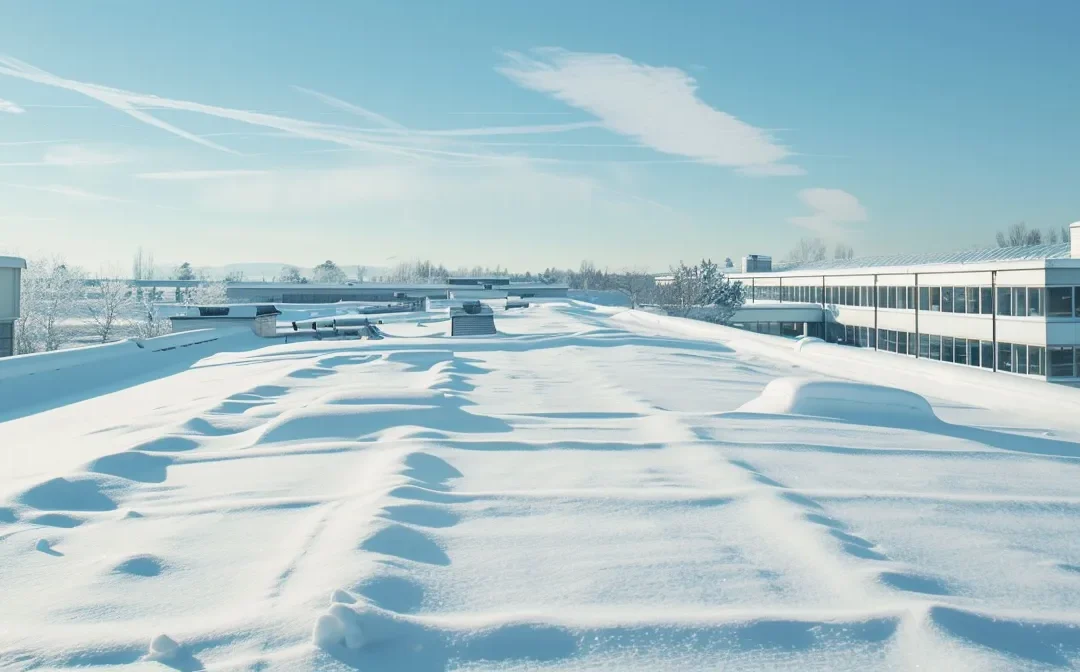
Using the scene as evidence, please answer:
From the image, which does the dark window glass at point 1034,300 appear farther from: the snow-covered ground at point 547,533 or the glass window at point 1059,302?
the snow-covered ground at point 547,533

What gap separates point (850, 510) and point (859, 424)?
2.08m

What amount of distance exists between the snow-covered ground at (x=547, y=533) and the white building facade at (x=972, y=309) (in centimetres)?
1786

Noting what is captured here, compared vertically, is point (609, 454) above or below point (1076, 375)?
above

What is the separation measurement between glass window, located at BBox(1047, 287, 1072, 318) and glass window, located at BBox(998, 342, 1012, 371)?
1974 mm

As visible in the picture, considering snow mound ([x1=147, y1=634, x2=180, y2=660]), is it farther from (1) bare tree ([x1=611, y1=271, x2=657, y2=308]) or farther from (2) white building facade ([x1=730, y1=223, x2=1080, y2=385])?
(1) bare tree ([x1=611, y1=271, x2=657, y2=308])

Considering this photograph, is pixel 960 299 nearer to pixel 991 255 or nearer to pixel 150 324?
pixel 991 255

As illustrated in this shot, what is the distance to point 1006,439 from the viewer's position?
185 inches

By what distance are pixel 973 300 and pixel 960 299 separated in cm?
75

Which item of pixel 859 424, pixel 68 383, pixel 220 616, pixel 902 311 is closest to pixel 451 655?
pixel 220 616

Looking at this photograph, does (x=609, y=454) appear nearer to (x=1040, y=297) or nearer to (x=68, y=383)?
(x=68, y=383)

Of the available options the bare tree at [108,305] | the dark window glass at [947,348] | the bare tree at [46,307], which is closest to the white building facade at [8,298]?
the bare tree at [46,307]

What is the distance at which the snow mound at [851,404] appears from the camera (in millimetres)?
5184

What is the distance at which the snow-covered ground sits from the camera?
6.73 feet

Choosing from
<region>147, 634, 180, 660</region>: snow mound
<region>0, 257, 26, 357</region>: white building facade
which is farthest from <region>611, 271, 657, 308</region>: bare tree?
<region>147, 634, 180, 660</region>: snow mound
